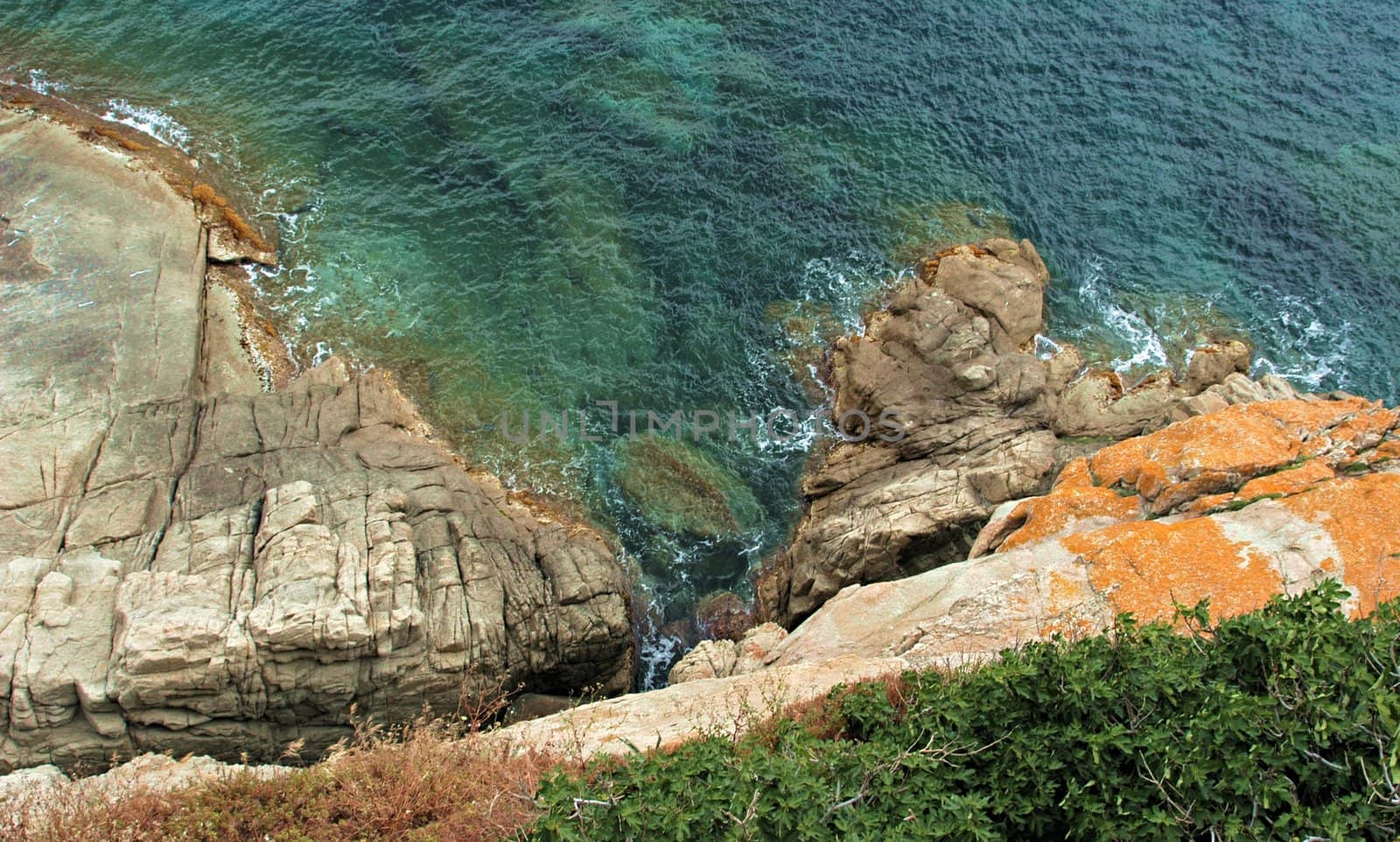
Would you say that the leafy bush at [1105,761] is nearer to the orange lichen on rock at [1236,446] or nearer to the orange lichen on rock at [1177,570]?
the orange lichen on rock at [1177,570]

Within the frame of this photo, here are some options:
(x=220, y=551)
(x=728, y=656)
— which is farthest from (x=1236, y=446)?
(x=220, y=551)

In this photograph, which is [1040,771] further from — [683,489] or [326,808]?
[683,489]

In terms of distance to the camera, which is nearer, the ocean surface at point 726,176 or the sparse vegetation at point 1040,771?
the sparse vegetation at point 1040,771

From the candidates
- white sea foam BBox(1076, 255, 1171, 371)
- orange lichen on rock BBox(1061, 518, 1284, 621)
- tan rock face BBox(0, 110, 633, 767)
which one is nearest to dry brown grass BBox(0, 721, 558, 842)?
tan rock face BBox(0, 110, 633, 767)

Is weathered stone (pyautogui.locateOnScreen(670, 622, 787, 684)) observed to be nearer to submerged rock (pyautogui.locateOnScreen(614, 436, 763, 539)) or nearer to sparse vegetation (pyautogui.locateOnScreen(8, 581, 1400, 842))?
submerged rock (pyautogui.locateOnScreen(614, 436, 763, 539))

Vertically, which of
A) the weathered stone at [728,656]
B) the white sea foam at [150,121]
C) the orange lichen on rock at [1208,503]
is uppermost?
the white sea foam at [150,121]

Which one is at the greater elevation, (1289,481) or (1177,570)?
(1289,481)

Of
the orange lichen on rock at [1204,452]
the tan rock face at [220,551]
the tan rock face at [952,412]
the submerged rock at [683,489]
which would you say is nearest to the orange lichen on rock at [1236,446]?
the orange lichen on rock at [1204,452]
